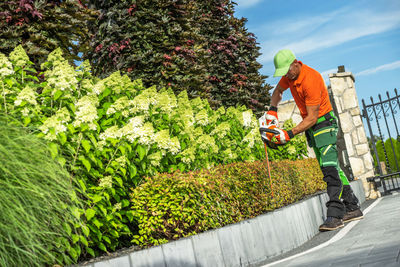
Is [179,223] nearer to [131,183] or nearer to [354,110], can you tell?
[131,183]

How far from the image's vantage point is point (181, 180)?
4.16 meters

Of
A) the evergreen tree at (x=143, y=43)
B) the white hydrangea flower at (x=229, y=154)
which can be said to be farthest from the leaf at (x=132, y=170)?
the evergreen tree at (x=143, y=43)

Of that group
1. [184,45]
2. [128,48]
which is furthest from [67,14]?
[184,45]

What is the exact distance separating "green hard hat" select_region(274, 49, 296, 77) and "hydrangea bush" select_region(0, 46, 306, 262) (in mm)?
1302

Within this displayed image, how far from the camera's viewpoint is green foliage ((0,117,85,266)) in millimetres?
2992

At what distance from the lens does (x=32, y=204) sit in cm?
323

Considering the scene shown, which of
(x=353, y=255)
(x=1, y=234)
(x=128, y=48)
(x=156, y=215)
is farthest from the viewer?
(x=128, y=48)

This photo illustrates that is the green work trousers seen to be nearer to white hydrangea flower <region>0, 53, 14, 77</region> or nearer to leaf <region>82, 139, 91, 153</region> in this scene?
leaf <region>82, 139, 91, 153</region>

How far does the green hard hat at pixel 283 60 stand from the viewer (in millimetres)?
5137

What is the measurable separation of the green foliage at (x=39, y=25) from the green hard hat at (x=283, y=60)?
4.14m

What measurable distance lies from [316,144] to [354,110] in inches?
213

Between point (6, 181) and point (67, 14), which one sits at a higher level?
point (67, 14)

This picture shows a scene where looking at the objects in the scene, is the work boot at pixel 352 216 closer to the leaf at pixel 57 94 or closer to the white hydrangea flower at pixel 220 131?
the white hydrangea flower at pixel 220 131

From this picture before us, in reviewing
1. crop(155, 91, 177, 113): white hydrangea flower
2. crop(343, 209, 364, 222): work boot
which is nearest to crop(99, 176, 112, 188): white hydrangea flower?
crop(155, 91, 177, 113): white hydrangea flower
